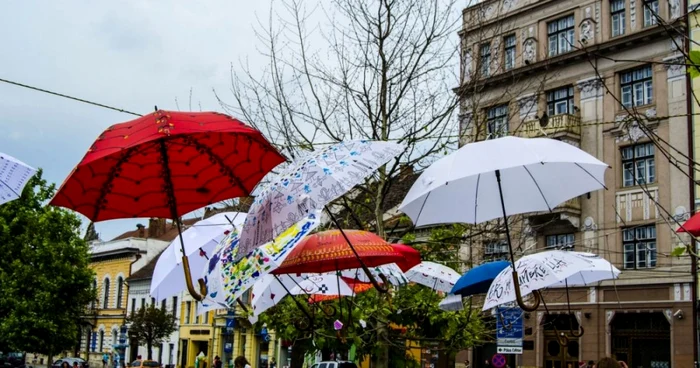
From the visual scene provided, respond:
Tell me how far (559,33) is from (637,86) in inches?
162

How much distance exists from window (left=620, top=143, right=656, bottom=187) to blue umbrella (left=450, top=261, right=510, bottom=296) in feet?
64.2

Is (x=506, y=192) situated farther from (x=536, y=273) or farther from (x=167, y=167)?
(x=167, y=167)

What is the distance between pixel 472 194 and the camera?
8.11m

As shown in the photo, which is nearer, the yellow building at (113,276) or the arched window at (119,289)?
the yellow building at (113,276)

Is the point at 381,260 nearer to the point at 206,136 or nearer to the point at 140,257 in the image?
the point at 206,136

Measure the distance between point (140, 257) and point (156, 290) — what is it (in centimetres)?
5283

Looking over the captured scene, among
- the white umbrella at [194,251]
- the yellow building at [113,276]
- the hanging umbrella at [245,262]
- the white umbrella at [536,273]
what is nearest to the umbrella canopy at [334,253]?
the hanging umbrella at [245,262]

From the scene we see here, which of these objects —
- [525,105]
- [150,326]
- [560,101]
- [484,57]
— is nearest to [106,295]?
[150,326]

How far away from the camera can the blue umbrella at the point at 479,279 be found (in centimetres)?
1010

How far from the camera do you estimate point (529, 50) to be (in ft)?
107

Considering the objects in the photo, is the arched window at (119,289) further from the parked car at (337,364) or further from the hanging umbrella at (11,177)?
the hanging umbrella at (11,177)

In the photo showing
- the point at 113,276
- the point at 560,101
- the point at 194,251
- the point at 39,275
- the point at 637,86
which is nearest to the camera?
the point at 194,251

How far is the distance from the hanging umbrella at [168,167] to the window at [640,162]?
76.4 ft

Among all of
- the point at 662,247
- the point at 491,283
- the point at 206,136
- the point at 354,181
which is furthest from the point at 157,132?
the point at 662,247
